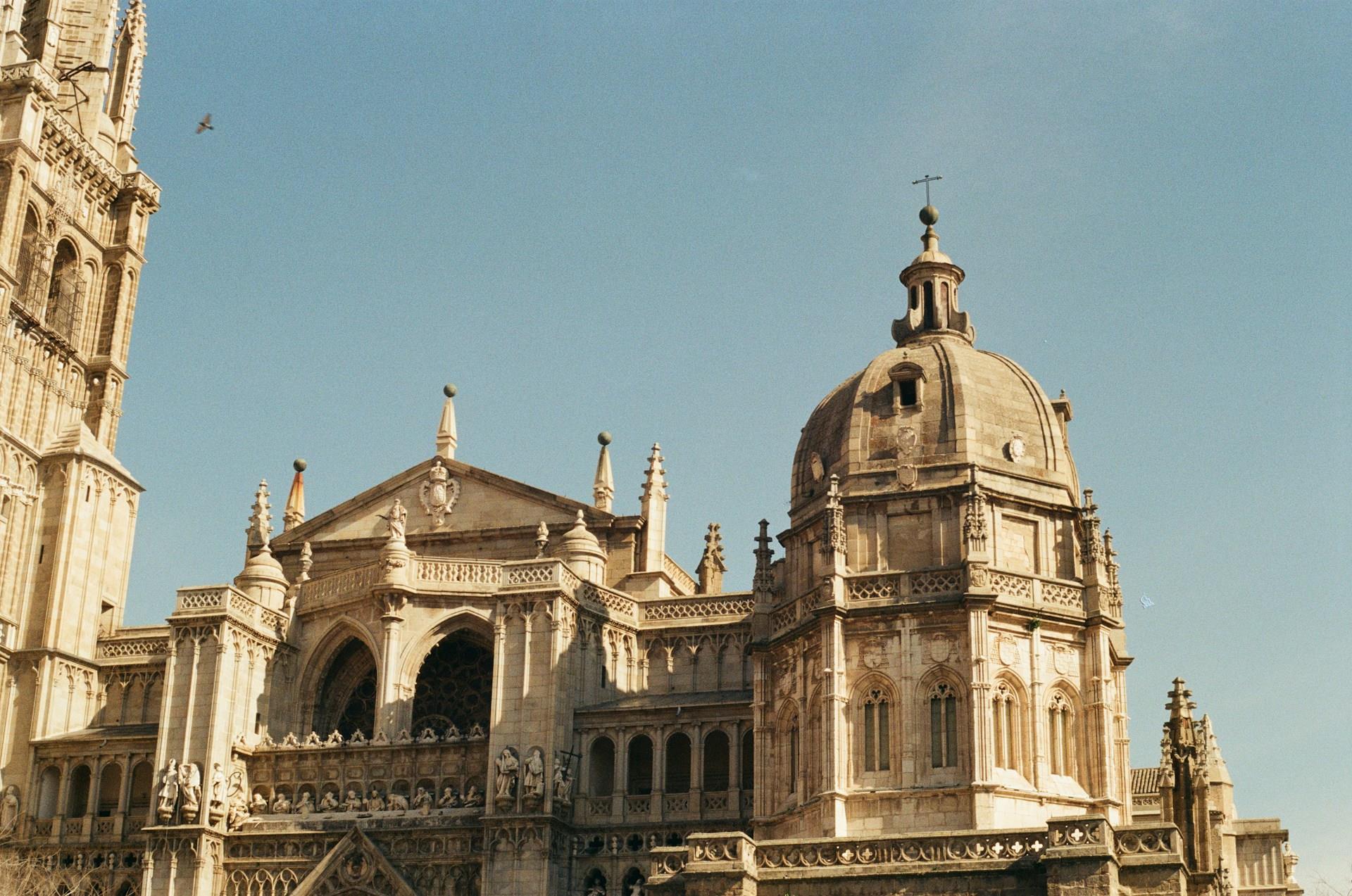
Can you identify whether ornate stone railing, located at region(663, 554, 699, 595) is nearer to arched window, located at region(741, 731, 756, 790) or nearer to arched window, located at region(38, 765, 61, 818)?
arched window, located at region(741, 731, 756, 790)

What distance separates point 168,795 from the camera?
5538 cm

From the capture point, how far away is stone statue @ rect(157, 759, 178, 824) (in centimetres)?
5534

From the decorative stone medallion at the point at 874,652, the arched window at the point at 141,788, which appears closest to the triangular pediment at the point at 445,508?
the arched window at the point at 141,788

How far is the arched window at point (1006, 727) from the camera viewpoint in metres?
47.6

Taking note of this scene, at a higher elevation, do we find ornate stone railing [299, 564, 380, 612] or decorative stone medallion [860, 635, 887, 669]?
ornate stone railing [299, 564, 380, 612]

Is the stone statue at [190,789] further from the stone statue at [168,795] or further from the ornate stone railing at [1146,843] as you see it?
the ornate stone railing at [1146,843]

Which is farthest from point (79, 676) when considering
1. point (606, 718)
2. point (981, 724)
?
point (981, 724)

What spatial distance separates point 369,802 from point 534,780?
554 cm

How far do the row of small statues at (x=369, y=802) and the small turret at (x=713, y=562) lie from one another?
13856mm

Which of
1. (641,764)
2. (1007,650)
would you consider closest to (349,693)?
(641,764)

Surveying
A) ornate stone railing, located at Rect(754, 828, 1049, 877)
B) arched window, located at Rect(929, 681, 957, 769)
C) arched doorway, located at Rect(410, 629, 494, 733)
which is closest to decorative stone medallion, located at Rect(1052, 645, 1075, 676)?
arched window, located at Rect(929, 681, 957, 769)

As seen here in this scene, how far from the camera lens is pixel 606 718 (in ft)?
183

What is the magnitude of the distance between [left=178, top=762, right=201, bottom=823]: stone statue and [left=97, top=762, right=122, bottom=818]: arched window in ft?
18.1

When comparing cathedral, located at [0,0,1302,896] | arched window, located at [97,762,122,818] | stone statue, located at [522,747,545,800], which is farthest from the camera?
arched window, located at [97,762,122,818]
